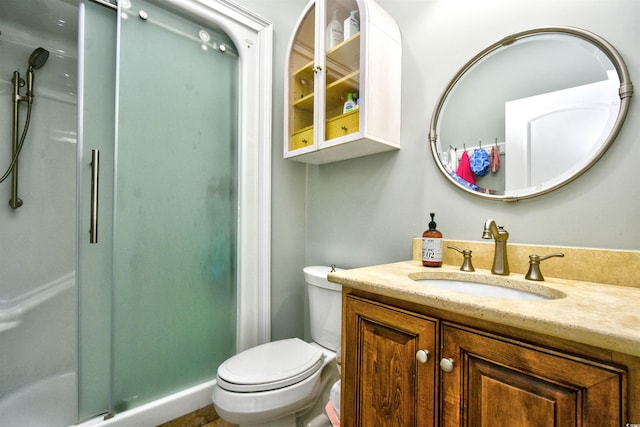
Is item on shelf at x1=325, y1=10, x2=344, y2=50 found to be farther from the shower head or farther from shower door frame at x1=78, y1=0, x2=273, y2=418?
the shower head

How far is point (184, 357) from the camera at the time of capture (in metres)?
1.36

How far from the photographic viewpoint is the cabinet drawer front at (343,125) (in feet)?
3.93

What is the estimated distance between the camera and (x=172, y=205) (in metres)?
1.34

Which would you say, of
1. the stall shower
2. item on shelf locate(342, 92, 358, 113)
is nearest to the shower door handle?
the stall shower

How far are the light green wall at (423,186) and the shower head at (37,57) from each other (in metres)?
1.10

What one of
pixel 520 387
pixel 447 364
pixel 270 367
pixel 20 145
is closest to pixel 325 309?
pixel 270 367

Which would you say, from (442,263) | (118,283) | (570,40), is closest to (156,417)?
(118,283)

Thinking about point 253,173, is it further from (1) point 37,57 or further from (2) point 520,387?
(2) point 520,387

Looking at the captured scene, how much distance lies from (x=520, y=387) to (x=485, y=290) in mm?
420

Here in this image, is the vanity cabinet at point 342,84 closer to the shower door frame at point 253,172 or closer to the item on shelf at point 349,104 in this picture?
the item on shelf at point 349,104

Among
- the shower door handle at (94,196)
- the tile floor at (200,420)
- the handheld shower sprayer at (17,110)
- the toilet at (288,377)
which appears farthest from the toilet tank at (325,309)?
the handheld shower sprayer at (17,110)

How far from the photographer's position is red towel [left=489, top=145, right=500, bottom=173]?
1.03 m

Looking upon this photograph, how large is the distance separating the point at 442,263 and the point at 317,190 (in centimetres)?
87

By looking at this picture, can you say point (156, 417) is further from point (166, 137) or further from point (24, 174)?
point (24, 174)
